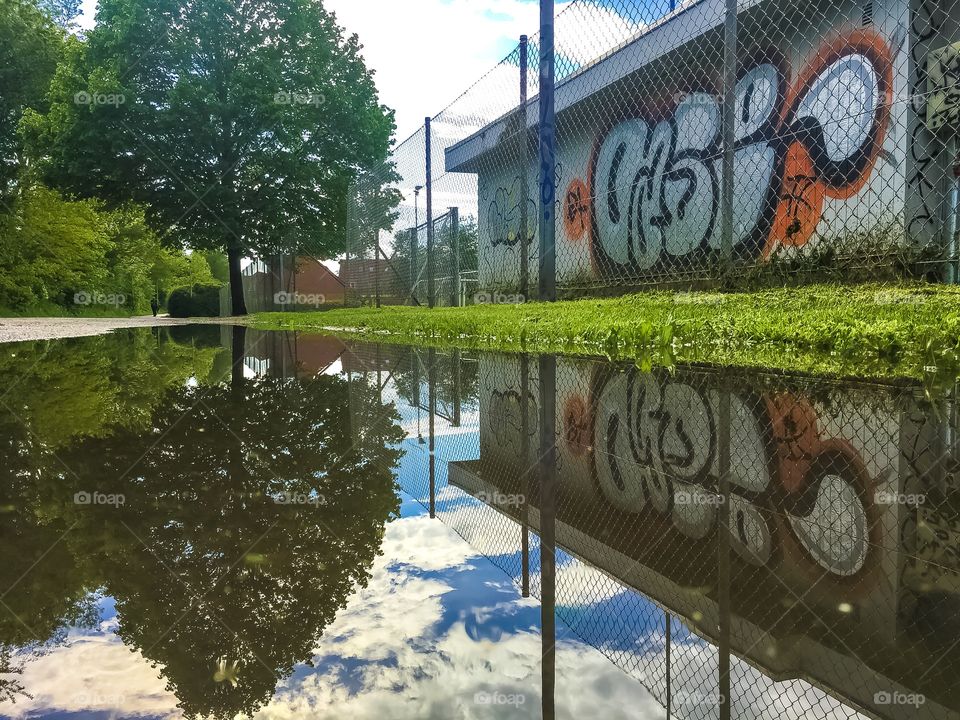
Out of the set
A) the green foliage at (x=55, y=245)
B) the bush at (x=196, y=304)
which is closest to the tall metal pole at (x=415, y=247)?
the green foliage at (x=55, y=245)

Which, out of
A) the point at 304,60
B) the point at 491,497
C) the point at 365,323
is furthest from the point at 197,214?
the point at 491,497

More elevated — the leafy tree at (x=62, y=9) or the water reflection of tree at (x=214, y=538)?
the leafy tree at (x=62, y=9)

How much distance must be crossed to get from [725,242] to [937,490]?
4.21 m

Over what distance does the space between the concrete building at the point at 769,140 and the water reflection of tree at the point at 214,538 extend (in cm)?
471

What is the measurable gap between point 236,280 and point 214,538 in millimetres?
24962

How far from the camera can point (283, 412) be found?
3664mm

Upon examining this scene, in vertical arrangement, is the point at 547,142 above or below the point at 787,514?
above

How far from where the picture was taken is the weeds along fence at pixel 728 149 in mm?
6539

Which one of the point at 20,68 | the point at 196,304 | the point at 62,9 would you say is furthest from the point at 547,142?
the point at 62,9

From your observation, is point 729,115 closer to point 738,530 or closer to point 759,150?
point 759,150

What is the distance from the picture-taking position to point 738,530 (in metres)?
1.74

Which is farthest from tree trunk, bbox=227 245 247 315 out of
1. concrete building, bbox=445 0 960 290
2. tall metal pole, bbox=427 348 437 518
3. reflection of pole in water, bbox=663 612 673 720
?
reflection of pole in water, bbox=663 612 673 720

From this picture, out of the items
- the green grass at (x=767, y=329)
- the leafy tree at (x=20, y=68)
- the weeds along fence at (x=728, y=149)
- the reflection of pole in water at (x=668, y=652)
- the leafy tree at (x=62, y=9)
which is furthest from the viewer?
the leafy tree at (x=62, y=9)

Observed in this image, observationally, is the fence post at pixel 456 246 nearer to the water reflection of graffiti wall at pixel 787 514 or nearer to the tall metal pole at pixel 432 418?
the tall metal pole at pixel 432 418
